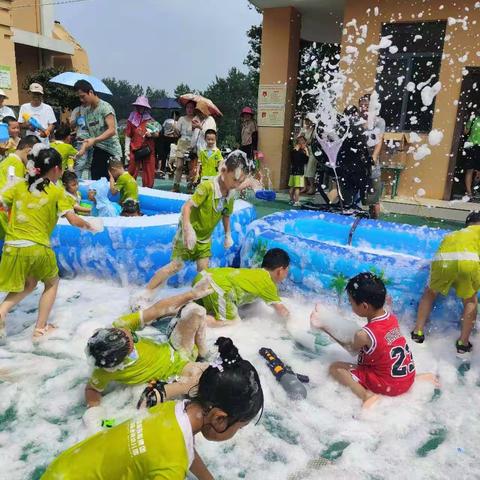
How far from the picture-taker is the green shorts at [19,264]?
328cm

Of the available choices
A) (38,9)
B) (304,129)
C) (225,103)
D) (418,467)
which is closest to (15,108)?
(304,129)

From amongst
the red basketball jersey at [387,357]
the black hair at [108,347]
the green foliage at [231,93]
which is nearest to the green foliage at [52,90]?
the black hair at [108,347]

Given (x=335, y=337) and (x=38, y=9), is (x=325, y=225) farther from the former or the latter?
(x=38, y=9)

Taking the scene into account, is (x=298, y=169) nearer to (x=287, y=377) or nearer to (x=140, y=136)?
(x=140, y=136)

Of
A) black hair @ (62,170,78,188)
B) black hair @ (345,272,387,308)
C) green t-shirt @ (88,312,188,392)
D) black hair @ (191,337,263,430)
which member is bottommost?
green t-shirt @ (88,312,188,392)

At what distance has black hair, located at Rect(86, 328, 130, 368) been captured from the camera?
2502 millimetres

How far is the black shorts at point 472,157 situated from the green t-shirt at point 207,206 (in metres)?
6.55

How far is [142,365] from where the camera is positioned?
2.74m

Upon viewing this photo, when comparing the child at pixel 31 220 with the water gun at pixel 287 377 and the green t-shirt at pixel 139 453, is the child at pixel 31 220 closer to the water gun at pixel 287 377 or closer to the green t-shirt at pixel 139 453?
the water gun at pixel 287 377

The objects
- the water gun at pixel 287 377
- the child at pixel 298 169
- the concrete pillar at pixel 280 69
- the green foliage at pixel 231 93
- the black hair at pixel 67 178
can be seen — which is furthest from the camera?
the green foliage at pixel 231 93

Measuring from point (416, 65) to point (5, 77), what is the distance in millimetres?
12823

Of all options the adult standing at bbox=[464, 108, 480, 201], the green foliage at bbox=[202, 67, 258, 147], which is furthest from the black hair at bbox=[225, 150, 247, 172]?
the green foliage at bbox=[202, 67, 258, 147]

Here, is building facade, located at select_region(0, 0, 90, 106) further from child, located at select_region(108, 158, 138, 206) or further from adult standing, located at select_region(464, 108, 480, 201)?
adult standing, located at select_region(464, 108, 480, 201)

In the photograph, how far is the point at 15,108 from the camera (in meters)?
14.1
